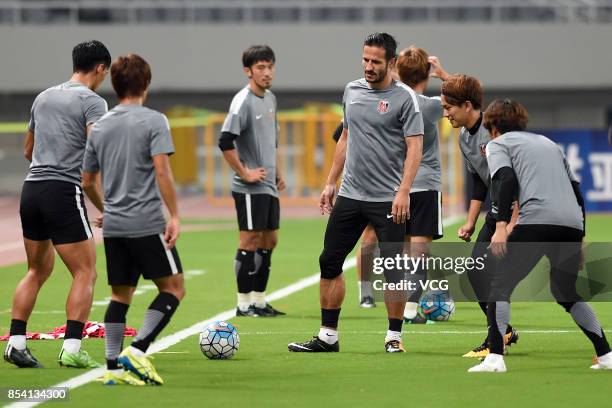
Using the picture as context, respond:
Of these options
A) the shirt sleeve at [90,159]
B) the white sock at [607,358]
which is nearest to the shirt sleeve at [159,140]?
the shirt sleeve at [90,159]

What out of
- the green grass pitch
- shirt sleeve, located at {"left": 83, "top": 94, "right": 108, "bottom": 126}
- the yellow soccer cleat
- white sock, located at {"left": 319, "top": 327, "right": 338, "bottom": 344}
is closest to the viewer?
the green grass pitch

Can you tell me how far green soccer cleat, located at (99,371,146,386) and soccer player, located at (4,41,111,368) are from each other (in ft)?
2.51

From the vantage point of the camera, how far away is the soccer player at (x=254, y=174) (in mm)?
12438

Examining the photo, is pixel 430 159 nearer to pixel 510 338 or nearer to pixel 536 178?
pixel 510 338

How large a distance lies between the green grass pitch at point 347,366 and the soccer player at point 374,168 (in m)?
0.38

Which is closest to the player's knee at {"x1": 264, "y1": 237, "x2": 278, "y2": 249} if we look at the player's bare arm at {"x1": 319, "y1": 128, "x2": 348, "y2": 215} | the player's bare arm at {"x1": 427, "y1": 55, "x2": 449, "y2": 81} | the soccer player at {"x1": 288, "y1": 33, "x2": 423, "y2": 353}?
the player's bare arm at {"x1": 427, "y1": 55, "x2": 449, "y2": 81}

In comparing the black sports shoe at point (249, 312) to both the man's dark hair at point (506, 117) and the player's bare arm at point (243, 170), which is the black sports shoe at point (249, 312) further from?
the man's dark hair at point (506, 117)

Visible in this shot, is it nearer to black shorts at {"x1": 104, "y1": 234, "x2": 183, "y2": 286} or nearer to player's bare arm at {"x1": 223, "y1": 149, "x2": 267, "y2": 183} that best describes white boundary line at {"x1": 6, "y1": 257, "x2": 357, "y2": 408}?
black shorts at {"x1": 104, "y1": 234, "x2": 183, "y2": 286}

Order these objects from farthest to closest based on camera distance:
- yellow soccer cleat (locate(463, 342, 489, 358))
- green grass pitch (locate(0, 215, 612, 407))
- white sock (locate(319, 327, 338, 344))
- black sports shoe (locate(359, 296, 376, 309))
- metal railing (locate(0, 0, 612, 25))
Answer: metal railing (locate(0, 0, 612, 25))
black sports shoe (locate(359, 296, 376, 309))
white sock (locate(319, 327, 338, 344))
yellow soccer cleat (locate(463, 342, 489, 358))
green grass pitch (locate(0, 215, 612, 407))

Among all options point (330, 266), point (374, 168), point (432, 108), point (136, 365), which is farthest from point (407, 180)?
point (136, 365)

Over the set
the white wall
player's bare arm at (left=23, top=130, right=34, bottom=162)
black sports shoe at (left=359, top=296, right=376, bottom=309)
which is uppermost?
player's bare arm at (left=23, top=130, right=34, bottom=162)

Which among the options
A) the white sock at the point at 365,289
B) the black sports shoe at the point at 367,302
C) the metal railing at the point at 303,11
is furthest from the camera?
the metal railing at the point at 303,11

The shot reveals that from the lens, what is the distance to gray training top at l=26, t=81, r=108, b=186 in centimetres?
884

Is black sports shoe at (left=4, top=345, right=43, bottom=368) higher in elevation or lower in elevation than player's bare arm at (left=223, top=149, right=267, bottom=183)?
lower
